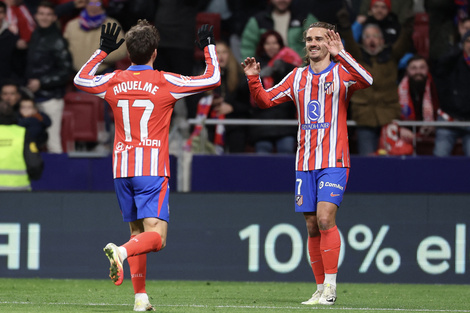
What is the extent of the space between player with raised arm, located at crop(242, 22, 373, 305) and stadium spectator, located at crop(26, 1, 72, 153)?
5.23 meters

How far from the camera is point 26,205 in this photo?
35.8 feet

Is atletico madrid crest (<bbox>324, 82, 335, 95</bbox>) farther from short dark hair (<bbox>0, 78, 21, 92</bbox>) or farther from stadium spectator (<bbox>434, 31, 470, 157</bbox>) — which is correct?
short dark hair (<bbox>0, 78, 21, 92</bbox>)

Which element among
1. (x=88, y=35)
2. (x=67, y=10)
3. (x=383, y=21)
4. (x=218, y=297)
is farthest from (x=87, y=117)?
(x=218, y=297)

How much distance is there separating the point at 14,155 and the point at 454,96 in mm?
5698

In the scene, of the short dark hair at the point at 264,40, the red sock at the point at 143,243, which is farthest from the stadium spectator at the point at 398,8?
the red sock at the point at 143,243

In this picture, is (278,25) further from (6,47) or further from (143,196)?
(143,196)

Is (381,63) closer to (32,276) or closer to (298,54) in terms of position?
(298,54)

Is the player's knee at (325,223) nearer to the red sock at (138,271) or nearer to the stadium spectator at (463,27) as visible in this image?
the red sock at (138,271)

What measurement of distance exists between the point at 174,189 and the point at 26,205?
2.23 m

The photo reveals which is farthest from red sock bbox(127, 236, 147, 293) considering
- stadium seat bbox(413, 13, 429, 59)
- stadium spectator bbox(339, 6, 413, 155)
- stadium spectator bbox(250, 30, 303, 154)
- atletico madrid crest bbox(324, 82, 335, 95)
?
stadium seat bbox(413, 13, 429, 59)

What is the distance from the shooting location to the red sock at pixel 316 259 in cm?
809

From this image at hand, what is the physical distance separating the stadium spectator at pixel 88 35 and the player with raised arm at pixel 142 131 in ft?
19.8

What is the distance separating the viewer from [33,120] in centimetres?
1216

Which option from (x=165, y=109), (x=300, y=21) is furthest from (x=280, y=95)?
(x=300, y=21)
